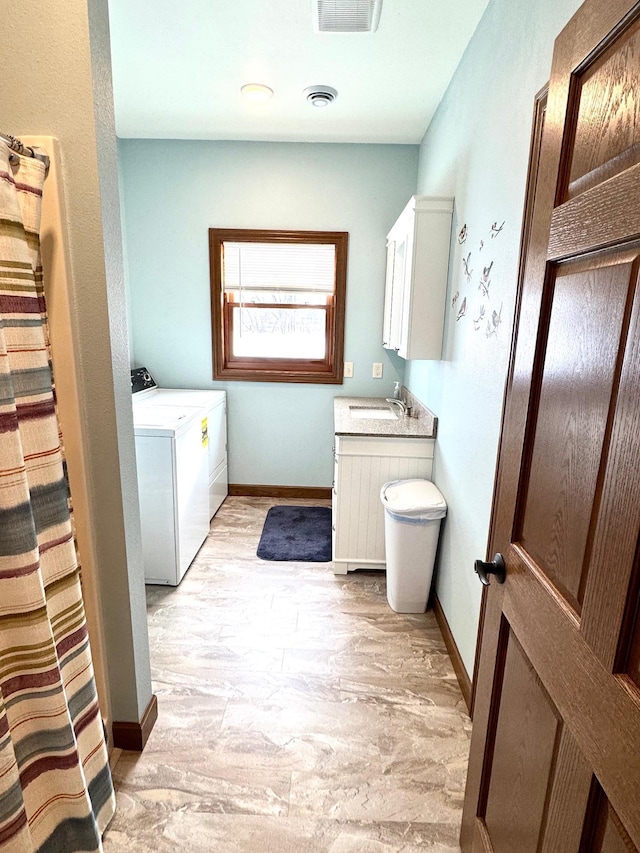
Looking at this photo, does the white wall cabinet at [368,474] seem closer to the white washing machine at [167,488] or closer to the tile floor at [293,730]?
the tile floor at [293,730]

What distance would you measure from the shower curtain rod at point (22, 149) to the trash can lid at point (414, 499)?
1.86 metres

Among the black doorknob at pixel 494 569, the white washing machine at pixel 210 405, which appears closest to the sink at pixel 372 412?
the white washing machine at pixel 210 405

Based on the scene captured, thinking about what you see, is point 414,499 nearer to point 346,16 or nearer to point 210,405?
point 210,405

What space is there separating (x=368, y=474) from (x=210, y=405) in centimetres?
129

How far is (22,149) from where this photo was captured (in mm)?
1071

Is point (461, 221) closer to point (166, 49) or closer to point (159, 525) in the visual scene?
point (166, 49)

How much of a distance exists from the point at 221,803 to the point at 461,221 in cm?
246

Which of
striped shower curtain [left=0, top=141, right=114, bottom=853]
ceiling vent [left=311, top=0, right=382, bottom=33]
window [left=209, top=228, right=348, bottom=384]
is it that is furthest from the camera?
window [left=209, top=228, right=348, bottom=384]

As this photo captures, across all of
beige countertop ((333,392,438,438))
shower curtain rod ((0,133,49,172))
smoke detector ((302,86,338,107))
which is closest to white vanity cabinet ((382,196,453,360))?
beige countertop ((333,392,438,438))

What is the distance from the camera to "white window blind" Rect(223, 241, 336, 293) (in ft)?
11.8

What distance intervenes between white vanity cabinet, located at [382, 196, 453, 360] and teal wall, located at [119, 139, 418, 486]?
0.96 metres

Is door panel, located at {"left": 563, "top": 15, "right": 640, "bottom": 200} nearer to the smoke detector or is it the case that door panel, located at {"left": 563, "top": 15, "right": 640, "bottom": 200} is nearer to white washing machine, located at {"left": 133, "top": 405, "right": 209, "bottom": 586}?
white washing machine, located at {"left": 133, "top": 405, "right": 209, "bottom": 586}

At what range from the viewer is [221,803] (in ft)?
4.71

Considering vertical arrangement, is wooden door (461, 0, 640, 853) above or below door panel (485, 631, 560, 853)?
above
